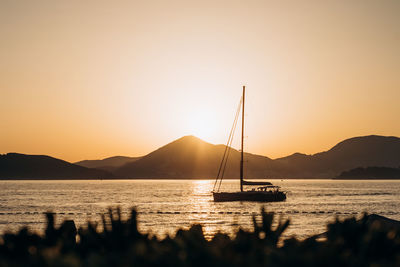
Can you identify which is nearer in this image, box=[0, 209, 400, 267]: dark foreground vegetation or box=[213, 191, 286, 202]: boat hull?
box=[0, 209, 400, 267]: dark foreground vegetation

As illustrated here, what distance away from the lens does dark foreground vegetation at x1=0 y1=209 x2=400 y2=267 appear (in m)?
4.37

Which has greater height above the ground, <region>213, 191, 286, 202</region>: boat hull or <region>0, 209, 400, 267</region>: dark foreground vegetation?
<region>0, 209, 400, 267</region>: dark foreground vegetation

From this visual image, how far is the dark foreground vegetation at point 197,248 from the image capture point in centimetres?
437

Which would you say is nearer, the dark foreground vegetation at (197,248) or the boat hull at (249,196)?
the dark foreground vegetation at (197,248)

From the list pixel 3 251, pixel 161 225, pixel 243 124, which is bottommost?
pixel 161 225

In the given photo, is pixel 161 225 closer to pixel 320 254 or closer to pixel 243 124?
pixel 243 124

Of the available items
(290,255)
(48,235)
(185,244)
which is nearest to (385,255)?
(290,255)

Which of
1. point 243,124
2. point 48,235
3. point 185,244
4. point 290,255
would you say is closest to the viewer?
point 290,255

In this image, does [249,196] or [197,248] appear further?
[249,196]

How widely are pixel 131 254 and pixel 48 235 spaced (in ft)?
8.07

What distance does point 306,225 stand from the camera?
6919cm

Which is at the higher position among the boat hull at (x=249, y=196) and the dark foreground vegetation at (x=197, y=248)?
the dark foreground vegetation at (x=197, y=248)

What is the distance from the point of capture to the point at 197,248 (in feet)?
15.7

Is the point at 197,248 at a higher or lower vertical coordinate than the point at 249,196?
higher
